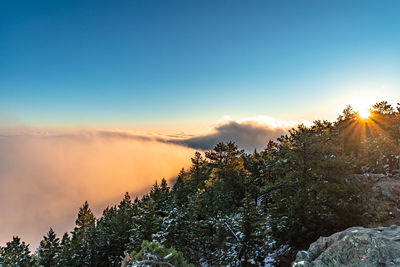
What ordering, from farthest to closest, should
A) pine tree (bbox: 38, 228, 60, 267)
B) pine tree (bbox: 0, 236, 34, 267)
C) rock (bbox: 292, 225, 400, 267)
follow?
pine tree (bbox: 38, 228, 60, 267) < pine tree (bbox: 0, 236, 34, 267) < rock (bbox: 292, 225, 400, 267)

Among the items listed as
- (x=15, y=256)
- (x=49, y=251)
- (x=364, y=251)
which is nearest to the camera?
(x=364, y=251)

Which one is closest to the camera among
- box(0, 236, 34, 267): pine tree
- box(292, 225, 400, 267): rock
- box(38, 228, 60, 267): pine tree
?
box(292, 225, 400, 267): rock

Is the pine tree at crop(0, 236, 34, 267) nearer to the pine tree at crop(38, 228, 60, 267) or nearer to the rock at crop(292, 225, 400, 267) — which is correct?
the pine tree at crop(38, 228, 60, 267)

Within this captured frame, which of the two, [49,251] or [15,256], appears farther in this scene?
[49,251]

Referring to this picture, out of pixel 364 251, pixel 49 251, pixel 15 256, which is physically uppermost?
pixel 364 251

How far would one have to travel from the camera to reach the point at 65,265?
101 feet

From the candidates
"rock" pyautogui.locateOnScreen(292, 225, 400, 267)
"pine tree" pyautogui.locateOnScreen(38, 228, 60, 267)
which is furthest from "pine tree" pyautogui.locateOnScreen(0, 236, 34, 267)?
"rock" pyautogui.locateOnScreen(292, 225, 400, 267)

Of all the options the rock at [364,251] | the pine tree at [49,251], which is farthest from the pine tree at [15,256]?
the rock at [364,251]

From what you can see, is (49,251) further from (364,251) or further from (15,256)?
(364,251)

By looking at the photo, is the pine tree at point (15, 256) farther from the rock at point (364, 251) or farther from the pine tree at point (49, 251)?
the rock at point (364, 251)

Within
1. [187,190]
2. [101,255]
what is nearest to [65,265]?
[101,255]

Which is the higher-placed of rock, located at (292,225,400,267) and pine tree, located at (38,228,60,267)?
rock, located at (292,225,400,267)

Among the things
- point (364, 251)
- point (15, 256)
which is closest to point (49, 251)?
point (15, 256)

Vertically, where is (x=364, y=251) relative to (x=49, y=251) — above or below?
above
